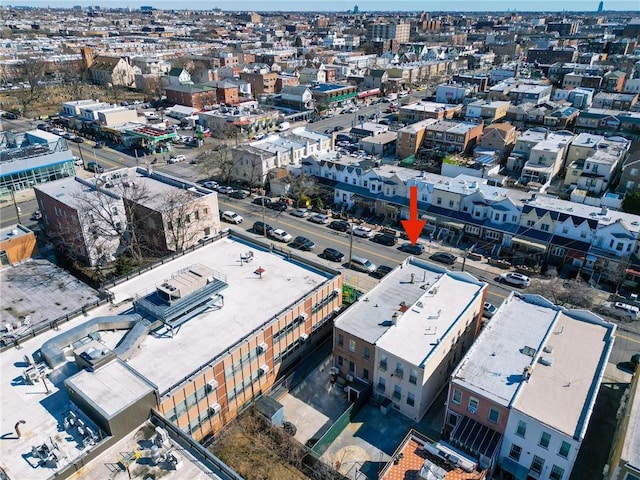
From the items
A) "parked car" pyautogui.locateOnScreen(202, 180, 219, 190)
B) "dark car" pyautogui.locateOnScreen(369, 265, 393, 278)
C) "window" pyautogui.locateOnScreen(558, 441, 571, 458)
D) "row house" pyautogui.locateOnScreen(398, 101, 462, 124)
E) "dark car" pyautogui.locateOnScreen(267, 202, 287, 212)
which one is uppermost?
"row house" pyautogui.locateOnScreen(398, 101, 462, 124)

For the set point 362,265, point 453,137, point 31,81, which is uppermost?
point 31,81

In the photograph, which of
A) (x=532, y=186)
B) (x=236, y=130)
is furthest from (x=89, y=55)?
(x=532, y=186)

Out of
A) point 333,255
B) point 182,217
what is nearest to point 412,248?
point 333,255

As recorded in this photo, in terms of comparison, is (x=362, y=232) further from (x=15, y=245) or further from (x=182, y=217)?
(x=15, y=245)

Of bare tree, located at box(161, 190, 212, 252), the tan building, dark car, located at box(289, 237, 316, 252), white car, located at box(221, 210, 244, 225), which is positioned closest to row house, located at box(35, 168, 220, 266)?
bare tree, located at box(161, 190, 212, 252)

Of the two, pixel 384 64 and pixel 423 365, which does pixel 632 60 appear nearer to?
pixel 384 64

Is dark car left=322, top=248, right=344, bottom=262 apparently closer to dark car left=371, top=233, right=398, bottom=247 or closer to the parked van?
the parked van
